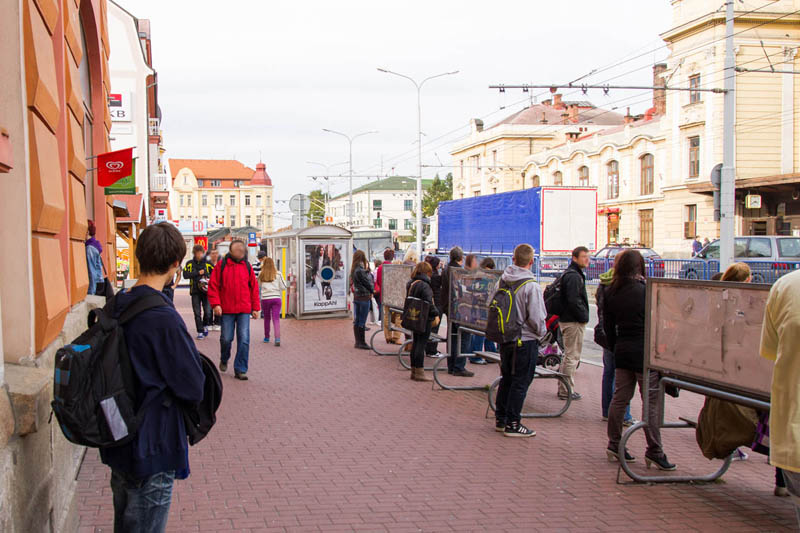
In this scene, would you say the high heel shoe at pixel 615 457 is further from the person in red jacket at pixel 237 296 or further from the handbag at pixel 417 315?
the person in red jacket at pixel 237 296

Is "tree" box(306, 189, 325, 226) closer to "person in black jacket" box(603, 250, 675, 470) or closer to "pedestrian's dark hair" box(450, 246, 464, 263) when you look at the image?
"pedestrian's dark hair" box(450, 246, 464, 263)

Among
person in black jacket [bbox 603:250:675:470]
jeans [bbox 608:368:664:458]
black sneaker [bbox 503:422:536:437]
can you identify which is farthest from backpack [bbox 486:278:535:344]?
jeans [bbox 608:368:664:458]

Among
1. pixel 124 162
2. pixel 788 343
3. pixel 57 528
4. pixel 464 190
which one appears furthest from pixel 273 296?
pixel 464 190

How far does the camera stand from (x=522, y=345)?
24.1 ft

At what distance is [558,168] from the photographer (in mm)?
60031

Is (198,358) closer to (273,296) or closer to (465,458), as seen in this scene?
(465,458)

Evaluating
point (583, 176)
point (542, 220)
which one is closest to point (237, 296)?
point (542, 220)

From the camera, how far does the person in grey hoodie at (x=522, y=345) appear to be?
736 cm

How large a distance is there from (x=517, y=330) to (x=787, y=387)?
3.83 metres

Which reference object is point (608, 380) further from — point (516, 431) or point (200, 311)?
point (200, 311)

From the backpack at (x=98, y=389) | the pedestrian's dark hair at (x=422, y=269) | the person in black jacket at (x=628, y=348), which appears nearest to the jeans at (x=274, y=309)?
the pedestrian's dark hair at (x=422, y=269)

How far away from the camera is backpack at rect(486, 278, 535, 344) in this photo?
7312mm

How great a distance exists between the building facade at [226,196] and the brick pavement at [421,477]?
13212 cm

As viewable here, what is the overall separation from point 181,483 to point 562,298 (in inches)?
194
